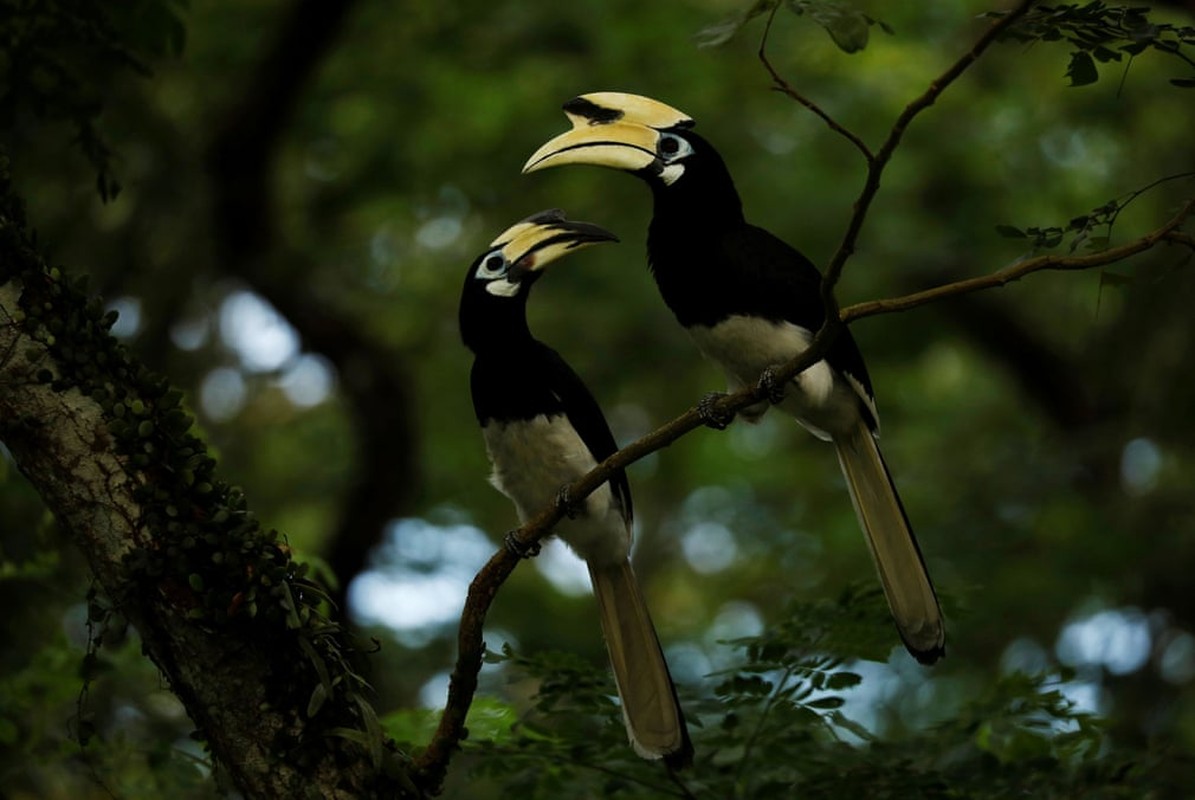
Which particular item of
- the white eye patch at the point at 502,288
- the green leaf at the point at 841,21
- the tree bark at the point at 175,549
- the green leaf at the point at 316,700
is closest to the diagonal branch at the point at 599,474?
the tree bark at the point at 175,549

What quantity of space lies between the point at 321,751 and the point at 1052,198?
265 inches

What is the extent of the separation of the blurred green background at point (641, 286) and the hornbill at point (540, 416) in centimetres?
208

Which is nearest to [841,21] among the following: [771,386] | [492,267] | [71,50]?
→ [771,386]

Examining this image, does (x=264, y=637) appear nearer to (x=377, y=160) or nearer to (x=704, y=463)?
(x=377, y=160)

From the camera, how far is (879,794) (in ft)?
10.1

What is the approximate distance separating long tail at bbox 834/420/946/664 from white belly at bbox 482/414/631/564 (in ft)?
1.98

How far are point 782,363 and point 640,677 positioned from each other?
32.3 inches

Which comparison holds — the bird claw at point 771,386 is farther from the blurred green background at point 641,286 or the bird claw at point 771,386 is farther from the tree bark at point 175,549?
the blurred green background at point 641,286

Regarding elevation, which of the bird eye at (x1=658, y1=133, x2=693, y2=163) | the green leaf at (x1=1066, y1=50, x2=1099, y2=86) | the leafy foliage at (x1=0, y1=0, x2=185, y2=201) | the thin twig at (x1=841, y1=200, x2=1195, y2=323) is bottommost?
the thin twig at (x1=841, y1=200, x2=1195, y2=323)

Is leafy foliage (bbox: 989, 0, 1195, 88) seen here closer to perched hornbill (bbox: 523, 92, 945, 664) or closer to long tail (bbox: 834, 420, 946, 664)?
perched hornbill (bbox: 523, 92, 945, 664)

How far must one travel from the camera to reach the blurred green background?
6.58 m

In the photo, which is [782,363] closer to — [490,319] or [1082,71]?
[490,319]

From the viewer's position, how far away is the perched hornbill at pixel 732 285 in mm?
3389

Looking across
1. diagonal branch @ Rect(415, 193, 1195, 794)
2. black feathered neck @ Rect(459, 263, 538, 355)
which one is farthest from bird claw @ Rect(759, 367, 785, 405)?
black feathered neck @ Rect(459, 263, 538, 355)
